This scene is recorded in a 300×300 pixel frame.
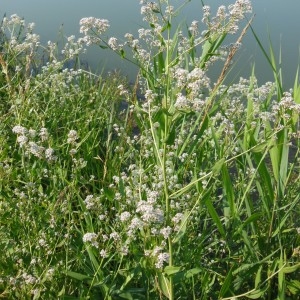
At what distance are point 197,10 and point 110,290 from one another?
8230 millimetres

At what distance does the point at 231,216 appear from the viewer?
2506 millimetres

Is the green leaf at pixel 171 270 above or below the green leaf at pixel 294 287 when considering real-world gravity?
above

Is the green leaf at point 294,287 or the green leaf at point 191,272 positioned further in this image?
the green leaf at point 294,287

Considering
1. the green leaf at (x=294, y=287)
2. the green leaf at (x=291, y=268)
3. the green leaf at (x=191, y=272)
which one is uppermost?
the green leaf at (x=191, y=272)

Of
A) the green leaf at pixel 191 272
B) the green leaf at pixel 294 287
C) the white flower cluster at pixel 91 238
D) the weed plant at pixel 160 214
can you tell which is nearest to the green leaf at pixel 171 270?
the weed plant at pixel 160 214

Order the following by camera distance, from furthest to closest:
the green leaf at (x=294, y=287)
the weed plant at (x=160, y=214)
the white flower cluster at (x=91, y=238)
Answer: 1. the green leaf at (x=294, y=287)
2. the weed plant at (x=160, y=214)
3. the white flower cluster at (x=91, y=238)

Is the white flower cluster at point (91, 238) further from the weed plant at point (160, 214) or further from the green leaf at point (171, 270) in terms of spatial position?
the green leaf at point (171, 270)

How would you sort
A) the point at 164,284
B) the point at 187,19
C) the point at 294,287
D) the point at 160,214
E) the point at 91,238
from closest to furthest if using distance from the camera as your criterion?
the point at 160,214
the point at 91,238
the point at 164,284
the point at 294,287
the point at 187,19

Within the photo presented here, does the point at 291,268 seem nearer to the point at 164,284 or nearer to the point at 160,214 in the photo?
the point at 164,284

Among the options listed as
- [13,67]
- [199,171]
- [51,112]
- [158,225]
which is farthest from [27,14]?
[158,225]

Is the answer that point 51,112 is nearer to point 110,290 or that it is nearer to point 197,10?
point 110,290

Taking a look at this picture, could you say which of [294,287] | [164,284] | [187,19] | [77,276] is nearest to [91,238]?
[77,276]


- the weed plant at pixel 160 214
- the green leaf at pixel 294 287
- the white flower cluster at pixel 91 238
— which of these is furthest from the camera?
the green leaf at pixel 294 287

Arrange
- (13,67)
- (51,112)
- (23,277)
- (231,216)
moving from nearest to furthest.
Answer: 1. (23,277)
2. (231,216)
3. (51,112)
4. (13,67)
